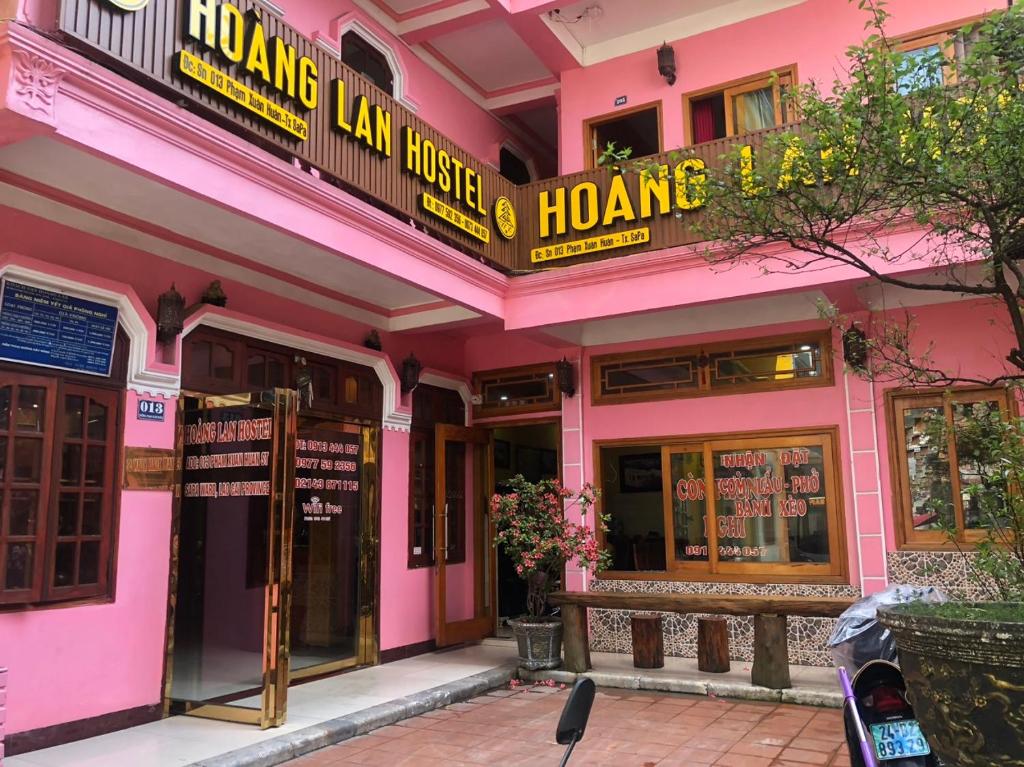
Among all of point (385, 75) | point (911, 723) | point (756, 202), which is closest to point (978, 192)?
point (756, 202)

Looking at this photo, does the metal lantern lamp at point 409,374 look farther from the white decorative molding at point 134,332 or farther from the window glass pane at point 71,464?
the window glass pane at point 71,464

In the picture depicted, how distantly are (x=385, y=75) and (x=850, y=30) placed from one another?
15.6 feet

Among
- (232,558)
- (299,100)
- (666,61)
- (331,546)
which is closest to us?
(299,100)

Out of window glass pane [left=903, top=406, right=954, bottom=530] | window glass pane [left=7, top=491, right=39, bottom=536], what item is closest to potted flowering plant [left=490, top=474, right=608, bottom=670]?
window glass pane [left=903, top=406, right=954, bottom=530]

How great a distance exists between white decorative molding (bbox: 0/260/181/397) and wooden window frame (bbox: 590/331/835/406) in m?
4.59

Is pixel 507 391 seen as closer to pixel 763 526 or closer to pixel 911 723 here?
pixel 763 526

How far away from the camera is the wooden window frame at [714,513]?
782 centimetres

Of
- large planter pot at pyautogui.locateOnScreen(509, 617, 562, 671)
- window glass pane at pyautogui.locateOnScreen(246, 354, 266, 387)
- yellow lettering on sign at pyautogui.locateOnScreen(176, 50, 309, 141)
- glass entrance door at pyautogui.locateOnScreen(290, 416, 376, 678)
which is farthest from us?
large planter pot at pyautogui.locateOnScreen(509, 617, 562, 671)

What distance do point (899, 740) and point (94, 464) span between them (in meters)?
5.13

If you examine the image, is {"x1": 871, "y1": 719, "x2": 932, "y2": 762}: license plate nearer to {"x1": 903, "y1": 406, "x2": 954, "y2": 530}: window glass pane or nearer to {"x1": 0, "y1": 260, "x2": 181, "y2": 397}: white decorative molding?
{"x1": 903, "y1": 406, "x2": 954, "y2": 530}: window glass pane

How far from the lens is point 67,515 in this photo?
547 centimetres

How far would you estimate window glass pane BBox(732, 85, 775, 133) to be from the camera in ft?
→ 28.2

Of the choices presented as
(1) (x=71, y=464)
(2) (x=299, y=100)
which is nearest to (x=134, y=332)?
(1) (x=71, y=464)

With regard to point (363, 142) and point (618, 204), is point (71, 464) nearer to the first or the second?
point (363, 142)
